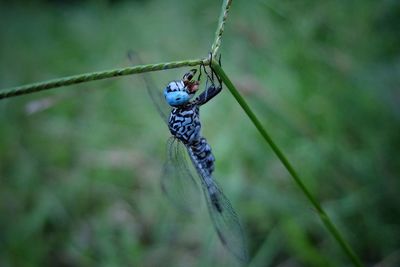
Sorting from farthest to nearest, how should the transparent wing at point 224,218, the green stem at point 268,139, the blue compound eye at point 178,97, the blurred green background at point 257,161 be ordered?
the blurred green background at point 257,161, the transparent wing at point 224,218, the blue compound eye at point 178,97, the green stem at point 268,139

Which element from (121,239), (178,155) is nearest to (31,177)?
(121,239)

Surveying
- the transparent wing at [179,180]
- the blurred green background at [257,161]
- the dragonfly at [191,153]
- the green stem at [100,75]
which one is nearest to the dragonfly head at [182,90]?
the dragonfly at [191,153]

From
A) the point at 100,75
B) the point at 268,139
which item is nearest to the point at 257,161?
the point at 268,139

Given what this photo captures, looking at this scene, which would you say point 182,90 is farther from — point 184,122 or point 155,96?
point 155,96

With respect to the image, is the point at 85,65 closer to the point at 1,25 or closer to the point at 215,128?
the point at 215,128

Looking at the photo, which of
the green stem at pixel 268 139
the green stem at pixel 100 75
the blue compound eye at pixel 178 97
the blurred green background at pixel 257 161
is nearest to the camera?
the green stem at pixel 100 75

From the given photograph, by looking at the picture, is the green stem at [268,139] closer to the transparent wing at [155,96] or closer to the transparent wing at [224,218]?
the transparent wing at [224,218]
